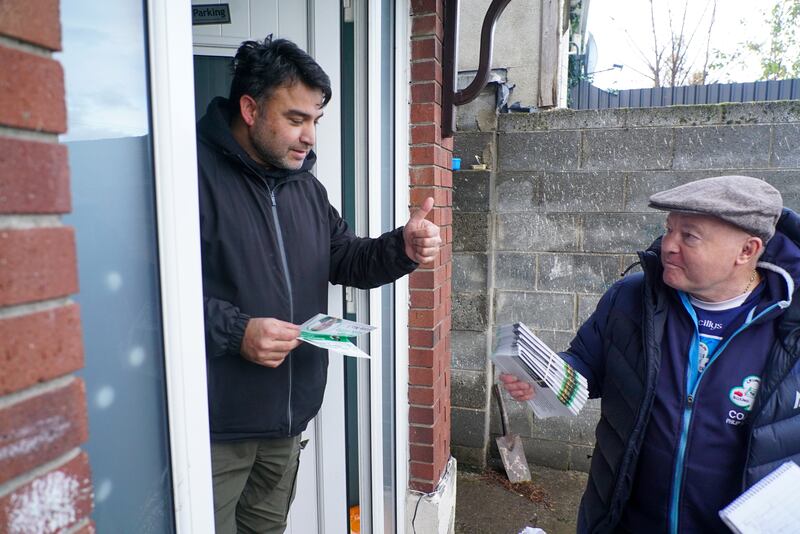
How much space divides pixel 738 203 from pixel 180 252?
1.52m

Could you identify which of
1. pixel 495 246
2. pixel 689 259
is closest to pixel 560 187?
pixel 495 246

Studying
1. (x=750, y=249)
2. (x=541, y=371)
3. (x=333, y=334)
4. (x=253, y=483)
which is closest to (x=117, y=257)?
(x=333, y=334)

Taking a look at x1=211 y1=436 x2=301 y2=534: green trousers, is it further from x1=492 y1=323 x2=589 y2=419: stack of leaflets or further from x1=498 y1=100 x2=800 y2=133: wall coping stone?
x1=498 y1=100 x2=800 y2=133: wall coping stone

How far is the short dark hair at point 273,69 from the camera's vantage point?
1.66 meters

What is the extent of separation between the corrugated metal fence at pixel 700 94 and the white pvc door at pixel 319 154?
116 inches

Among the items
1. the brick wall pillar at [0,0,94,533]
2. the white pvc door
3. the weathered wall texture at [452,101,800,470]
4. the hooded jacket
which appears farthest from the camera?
the weathered wall texture at [452,101,800,470]

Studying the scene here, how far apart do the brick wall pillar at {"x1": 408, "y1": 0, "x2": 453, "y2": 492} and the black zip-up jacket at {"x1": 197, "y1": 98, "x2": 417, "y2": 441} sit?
623 millimetres

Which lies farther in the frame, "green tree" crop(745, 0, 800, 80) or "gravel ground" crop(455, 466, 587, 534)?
"green tree" crop(745, 0, 800, 80)

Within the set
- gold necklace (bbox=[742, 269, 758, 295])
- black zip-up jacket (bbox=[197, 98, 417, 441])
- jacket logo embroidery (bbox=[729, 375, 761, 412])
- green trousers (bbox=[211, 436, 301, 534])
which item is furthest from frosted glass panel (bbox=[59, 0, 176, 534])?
gold necklace (bbox=[742, 269, 758, 295])

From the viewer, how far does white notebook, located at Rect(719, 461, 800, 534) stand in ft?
4.19

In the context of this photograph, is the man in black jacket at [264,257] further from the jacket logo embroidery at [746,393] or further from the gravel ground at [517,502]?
the gravel ground at [517,502]

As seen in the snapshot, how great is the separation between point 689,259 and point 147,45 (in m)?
1.54

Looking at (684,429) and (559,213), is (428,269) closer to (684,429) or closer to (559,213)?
(684,429)

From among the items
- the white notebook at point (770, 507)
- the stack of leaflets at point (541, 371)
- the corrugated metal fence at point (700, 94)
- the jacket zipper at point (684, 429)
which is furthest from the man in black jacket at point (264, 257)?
the corrugated metal fence at point (700, 94)
